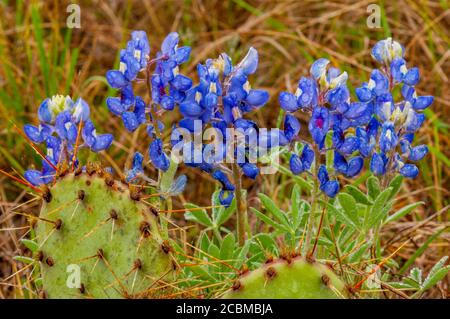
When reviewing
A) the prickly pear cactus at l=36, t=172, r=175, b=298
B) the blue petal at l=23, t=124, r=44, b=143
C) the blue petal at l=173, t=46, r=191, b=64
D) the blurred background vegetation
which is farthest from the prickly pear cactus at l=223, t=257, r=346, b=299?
the blurred background vegetation

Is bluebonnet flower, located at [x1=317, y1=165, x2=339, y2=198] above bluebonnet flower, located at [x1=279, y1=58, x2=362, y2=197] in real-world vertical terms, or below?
below

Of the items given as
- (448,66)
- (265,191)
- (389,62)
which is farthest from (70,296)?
(448,66)

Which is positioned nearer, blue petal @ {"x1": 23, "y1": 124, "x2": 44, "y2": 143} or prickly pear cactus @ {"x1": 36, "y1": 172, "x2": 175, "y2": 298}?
prickly pear cactus @ {"x1": 36, "y1": 172, "x2": 175, "y2": 298}

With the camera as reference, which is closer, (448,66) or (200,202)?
(200,202)

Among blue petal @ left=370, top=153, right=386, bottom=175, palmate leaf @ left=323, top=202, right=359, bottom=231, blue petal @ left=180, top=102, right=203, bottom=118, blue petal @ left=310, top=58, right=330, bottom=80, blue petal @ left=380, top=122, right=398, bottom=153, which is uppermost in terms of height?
blue petal @ left=310, top=58, right=330, bottom=80

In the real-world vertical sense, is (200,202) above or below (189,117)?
below

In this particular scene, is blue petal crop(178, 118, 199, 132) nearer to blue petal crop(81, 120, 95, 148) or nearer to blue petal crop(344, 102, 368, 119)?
blue petal crop(81, 120, 95, 148)

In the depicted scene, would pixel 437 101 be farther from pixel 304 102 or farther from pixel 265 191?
pixel 304 102
